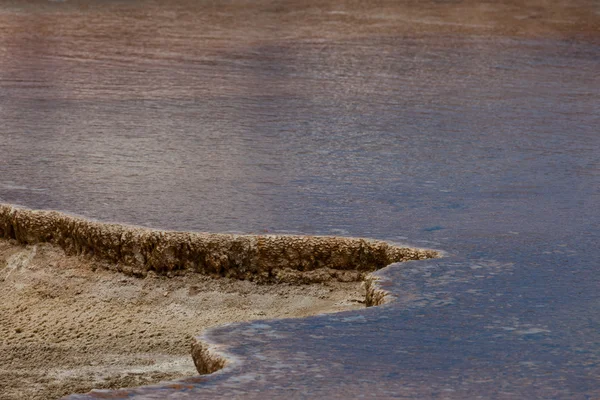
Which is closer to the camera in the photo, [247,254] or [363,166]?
[247,254]

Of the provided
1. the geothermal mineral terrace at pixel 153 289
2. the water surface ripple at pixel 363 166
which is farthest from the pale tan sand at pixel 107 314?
the water surface ripple at pixel 363 166

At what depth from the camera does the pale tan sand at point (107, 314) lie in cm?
339

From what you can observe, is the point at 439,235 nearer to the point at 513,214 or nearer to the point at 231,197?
the point at 513,214

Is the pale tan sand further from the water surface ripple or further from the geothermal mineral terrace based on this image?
the water surface ripple

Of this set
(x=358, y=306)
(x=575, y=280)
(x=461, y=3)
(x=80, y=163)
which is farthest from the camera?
(x=461, y=3)

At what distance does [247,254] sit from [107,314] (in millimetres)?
448

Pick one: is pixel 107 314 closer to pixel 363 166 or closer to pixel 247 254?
pixel 247 254

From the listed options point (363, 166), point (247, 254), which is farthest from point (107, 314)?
point (363, 166)

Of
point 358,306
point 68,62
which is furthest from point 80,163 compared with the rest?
point 68,62

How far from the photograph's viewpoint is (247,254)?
3.79 m

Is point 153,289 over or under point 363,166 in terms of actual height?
under

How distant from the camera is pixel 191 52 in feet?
28.0

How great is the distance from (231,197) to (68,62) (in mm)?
3941

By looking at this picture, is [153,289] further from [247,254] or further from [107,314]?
[247,254]
